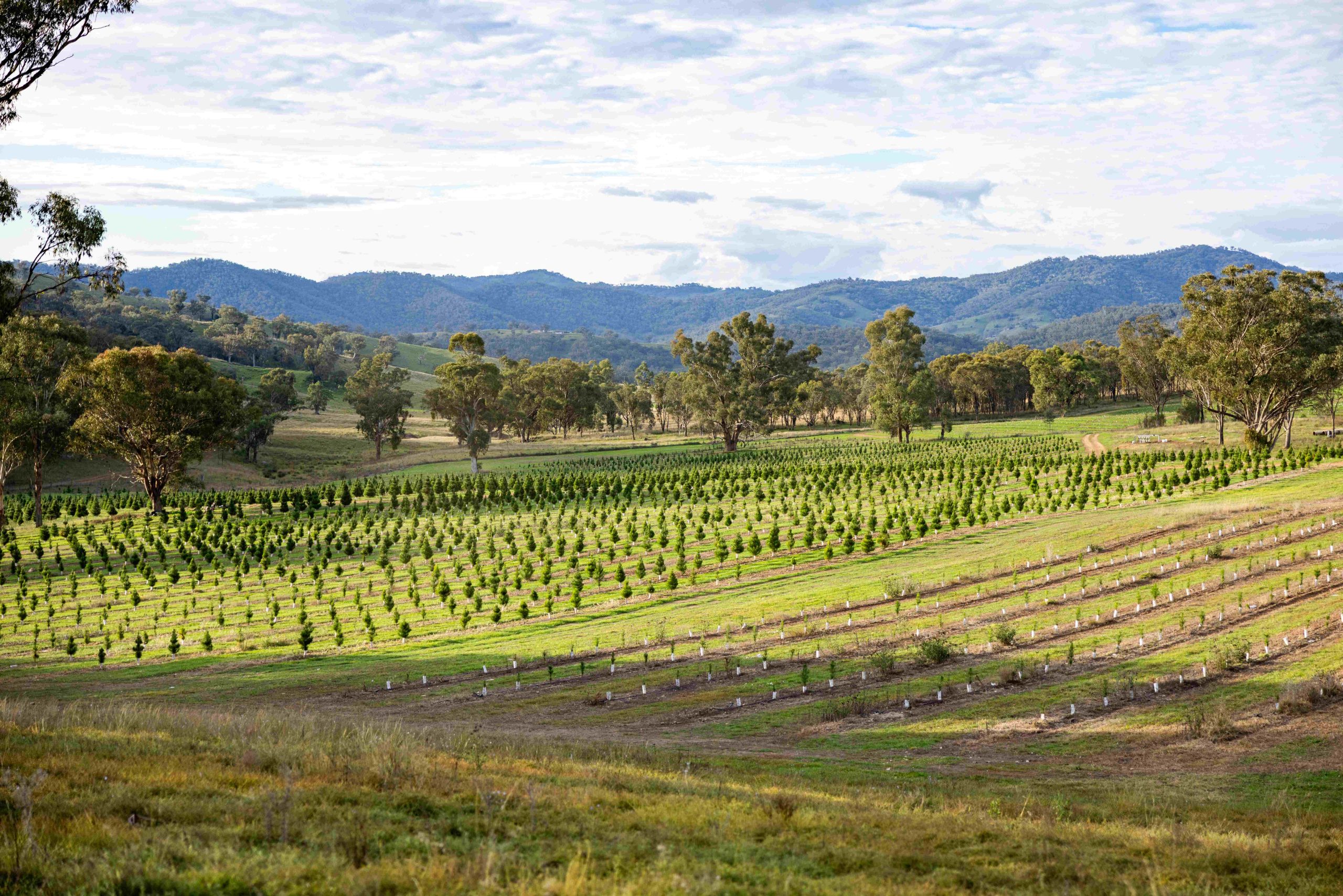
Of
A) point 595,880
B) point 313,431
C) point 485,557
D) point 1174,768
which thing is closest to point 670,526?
point 485,557

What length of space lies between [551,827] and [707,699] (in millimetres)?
10663

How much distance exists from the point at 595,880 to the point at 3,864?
4.34 meters

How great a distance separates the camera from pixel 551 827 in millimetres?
8633

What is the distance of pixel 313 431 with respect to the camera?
12069cm

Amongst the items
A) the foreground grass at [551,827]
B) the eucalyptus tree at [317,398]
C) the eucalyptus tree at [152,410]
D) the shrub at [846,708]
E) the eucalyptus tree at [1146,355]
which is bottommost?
the shrub at [846,708]

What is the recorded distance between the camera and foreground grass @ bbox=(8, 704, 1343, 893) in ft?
23.2

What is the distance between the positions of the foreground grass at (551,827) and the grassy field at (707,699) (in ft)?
0.15

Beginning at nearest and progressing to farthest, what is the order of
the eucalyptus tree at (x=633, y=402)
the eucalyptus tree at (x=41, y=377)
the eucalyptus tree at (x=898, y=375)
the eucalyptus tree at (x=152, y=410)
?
the eucalyptus tree at (x=41, y=377) < the eucalyptus tree at (x=152, y=410) < the eucalyptus tree at (x=898, y=375) < the eucalyptus tree at (x=633, y=402)

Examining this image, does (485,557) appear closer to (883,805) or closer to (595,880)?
(883,805)

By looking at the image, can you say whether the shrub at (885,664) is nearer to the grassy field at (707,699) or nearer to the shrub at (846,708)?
the grassy field at (707,699)

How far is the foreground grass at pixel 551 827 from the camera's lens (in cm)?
707

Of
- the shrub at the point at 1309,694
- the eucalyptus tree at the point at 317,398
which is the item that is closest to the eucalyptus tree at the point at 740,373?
the eucalyptus tree at the point at 317,398

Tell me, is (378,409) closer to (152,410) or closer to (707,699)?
(152,410)

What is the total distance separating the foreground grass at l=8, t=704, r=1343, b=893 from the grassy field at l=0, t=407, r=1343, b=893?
5 cm
